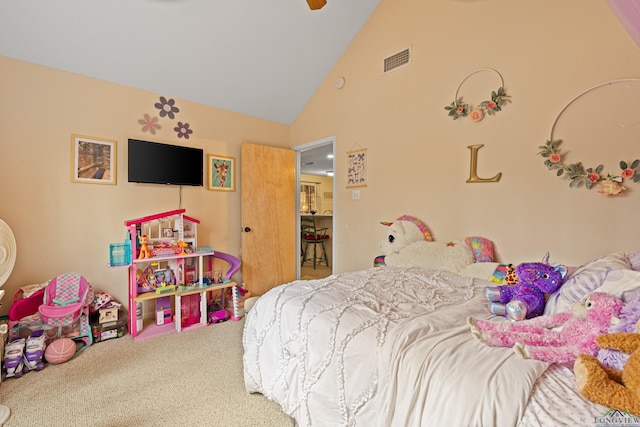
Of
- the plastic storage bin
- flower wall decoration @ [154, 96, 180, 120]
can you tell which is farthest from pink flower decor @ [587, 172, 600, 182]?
the plastic storage bin

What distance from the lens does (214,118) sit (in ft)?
10.8

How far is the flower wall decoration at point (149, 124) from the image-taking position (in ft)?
9.17

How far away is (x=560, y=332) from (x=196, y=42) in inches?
130

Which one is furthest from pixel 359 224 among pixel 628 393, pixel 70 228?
pixel 70 228

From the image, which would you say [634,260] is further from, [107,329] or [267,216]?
[107,329]

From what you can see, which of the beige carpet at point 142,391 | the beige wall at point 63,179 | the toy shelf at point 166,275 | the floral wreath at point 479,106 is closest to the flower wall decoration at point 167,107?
the beige wall at point 63,179

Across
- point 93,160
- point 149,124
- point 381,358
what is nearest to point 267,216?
point 149,124

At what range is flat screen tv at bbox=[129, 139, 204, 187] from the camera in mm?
2684

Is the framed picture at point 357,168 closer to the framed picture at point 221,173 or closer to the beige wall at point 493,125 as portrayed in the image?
the beige wall at point 493,125

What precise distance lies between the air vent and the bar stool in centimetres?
342

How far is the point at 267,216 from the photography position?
11.9ft

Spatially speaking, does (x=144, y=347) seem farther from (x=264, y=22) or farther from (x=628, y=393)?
(x=264, y=22)

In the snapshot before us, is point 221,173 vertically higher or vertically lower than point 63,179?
higher

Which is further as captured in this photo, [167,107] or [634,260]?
[167,107]
